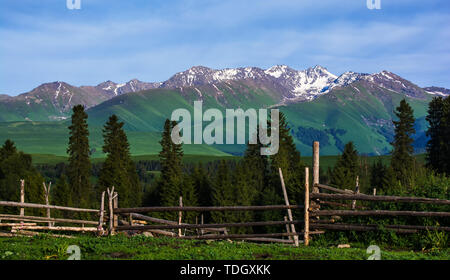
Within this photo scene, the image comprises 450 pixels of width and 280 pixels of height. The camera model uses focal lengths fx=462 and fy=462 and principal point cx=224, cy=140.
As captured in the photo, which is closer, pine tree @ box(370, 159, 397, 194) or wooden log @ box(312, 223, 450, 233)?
wooden log @ box(312, 223, 450, 233)

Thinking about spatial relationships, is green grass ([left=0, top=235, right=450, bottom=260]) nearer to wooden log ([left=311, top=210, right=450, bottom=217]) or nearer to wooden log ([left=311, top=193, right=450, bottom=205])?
wooden log ([left=311, top=210, right=450, bottom=217])

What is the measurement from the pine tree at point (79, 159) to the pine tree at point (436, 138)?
45.9 metres

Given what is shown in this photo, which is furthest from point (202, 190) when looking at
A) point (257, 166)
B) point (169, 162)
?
point (257, 166)

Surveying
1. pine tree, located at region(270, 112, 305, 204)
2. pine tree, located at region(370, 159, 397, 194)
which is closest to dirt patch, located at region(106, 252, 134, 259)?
pine tree, located at region(270, 112, 305, 204)

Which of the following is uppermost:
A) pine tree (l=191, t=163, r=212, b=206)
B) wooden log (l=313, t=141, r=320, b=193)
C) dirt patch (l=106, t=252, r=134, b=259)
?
wooden log (l=313, t=141, r=320, b=193)

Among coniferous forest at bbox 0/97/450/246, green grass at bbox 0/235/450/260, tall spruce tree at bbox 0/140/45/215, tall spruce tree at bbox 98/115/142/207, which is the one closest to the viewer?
green grass at bbox 0/235/450/260

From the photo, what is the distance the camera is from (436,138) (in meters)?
58.8

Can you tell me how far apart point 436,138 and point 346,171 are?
40.7ft

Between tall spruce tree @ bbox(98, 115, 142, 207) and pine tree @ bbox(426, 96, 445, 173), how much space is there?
3993 centimetres

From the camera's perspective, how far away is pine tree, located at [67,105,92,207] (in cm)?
6570

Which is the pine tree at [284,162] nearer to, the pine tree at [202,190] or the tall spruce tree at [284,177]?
the tall spruce tree at [284,177]

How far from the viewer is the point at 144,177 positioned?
193500mm

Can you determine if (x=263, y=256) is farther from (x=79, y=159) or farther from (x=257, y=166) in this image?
(x=257, y=166)
